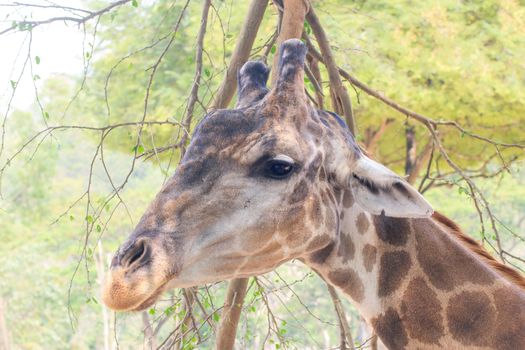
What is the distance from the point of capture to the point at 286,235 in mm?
2824

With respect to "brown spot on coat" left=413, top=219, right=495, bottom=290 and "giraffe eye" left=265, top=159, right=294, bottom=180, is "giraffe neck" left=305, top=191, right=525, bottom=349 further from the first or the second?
"giraffe eye" left=265, top=159, right=294, bottom=180

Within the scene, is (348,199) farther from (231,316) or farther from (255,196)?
(231,316)

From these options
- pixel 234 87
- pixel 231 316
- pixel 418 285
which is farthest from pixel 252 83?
pixel 231 316

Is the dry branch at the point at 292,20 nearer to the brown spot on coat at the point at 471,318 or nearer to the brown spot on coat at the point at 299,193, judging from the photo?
the brown spot on coat at the point at 299,193

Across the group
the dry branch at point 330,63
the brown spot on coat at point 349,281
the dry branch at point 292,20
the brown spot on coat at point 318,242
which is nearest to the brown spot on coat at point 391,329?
the brown spot on coat at point 349,281

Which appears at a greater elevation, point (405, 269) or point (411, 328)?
point (405, 269)

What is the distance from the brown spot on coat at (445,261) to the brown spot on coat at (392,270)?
0.06 metres

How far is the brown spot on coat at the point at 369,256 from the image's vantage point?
3.06 meters

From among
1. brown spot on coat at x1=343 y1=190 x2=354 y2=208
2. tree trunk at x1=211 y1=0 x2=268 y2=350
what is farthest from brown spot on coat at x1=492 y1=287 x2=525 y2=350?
tree trunk at x1=211 y1=0 x2=268 y2=350

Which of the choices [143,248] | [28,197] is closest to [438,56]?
[143,248]

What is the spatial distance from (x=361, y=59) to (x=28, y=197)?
591 inches

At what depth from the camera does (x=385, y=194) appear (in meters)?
2.85

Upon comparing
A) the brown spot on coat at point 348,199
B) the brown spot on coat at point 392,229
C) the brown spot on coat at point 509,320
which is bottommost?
the brown spot on coat at point 509,320

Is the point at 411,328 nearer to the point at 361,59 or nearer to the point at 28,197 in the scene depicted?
the point at 361,59
